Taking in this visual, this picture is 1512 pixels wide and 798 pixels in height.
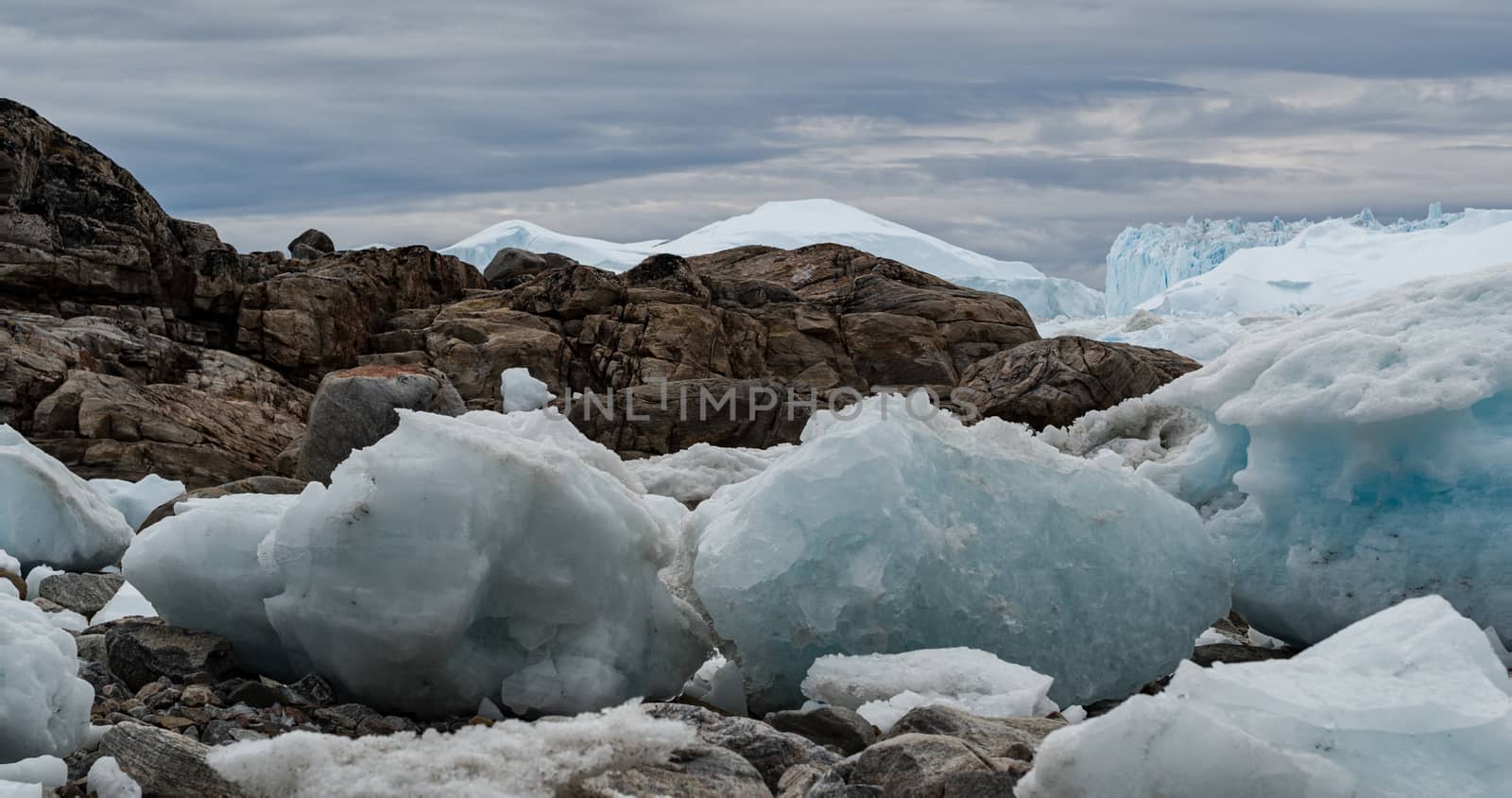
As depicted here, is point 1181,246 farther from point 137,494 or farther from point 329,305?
point 137,494

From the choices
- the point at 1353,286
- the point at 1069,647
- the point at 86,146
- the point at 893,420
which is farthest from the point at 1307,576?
the point at 1353,286

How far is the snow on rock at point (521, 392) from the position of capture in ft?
56.4

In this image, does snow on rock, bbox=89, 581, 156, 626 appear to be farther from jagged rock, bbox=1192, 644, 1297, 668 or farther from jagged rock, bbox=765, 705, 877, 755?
jagged rock, bbox=1192, 644, 1297, 668

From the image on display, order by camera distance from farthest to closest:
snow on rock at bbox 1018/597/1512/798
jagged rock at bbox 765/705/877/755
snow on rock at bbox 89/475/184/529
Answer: snow on rock at bbox 89/475/184/529, jagged rock at bbox 765/705/877/755, snow on rock at bbox 1018/597/1512/798

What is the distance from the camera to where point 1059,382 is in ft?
57.8

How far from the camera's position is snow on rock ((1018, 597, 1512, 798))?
3258 millimetres

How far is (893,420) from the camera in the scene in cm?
630

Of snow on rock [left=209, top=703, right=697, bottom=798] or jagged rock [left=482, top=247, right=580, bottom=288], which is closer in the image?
snow on rock [left=209, top=703, right=697, bottom=798]

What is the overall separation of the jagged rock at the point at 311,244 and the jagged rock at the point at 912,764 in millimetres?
25393

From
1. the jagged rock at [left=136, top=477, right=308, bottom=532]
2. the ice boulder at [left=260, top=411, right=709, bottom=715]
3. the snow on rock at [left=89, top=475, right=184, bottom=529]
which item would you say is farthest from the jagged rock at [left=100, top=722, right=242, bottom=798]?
the snow on rock at [left=89, top=475, right=184, bottom=529]

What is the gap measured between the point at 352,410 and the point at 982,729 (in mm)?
9849

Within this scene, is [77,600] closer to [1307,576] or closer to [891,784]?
[891,784]

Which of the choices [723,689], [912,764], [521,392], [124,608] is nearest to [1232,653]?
[723,689]

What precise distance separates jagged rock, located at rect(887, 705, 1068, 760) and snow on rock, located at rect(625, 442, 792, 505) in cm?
773
